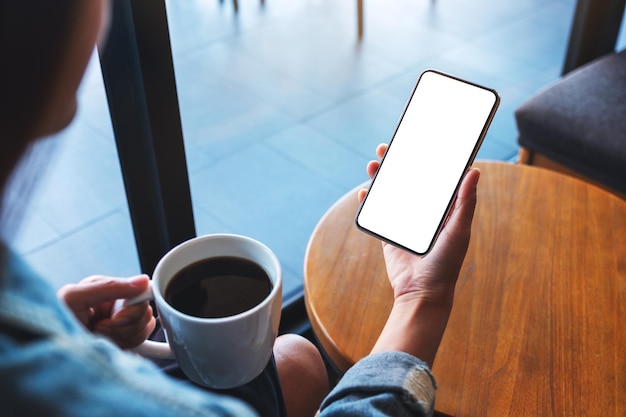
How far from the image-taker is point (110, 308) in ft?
2.44

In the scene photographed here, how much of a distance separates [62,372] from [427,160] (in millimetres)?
663

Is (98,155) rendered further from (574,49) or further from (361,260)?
(574,49)

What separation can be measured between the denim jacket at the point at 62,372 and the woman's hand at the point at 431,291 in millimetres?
392

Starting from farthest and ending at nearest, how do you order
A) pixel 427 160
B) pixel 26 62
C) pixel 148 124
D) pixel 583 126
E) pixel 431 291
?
pixel 583 126
pixel 148 124
pixel 427 160
pixel 431 291
pixel 26 62

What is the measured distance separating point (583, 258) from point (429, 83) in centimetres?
37

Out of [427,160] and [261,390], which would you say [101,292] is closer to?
[261,390]

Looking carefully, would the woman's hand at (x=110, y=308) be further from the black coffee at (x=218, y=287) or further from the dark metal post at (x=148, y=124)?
the dark metal post at (x=148, y=124)

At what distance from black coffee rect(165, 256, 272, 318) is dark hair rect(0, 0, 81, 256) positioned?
37cm

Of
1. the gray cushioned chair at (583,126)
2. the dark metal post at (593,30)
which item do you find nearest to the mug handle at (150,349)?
the gray cushioned chair at (583,126)

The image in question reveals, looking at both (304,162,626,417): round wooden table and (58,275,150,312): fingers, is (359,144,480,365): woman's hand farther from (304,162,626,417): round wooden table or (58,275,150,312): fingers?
(58,275,150,312): fingers

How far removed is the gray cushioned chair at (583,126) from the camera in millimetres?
1552

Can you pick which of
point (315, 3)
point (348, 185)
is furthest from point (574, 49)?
point (315, 3)

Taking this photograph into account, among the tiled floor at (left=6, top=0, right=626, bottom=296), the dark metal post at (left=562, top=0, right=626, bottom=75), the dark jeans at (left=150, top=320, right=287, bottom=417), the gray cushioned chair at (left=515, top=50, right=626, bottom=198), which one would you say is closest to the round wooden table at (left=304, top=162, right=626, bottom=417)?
the dark jeans at (left=150, top=320, right=287, bottom=417)


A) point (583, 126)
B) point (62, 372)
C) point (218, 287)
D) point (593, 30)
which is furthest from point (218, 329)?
point (593, 30)
